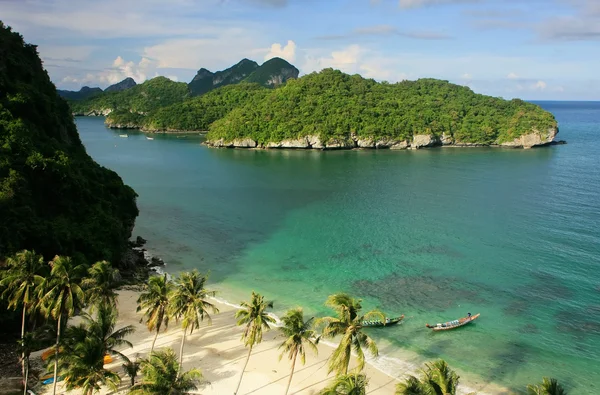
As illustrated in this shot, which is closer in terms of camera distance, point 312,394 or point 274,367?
point 312,394

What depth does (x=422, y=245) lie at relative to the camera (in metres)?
48.2

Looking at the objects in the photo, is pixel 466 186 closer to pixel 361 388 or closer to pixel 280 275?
pixel 280 275

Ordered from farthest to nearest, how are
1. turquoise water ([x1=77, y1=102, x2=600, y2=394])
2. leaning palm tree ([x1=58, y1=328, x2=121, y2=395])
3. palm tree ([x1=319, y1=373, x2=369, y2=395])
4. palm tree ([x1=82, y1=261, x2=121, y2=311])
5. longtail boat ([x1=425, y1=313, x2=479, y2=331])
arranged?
longtail boat ([x1=425, y1=313, x2=479, y2=331]) → turquoise water ([x1=77, y1=102, x2=600, y2=394]) → palm tree ([x1=82, y1=261, x2=121, y2=311]) → leaning palm tree ([x1=58, y1=328, x2=121, y2=395]) → palm tree ([x1=319, y1=373, x2=369, y2=395])

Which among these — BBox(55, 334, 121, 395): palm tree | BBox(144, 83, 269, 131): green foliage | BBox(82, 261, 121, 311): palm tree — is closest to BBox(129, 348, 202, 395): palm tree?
BBox(55, 334, 121, 395): palm tree

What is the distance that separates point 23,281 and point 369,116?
116 metres

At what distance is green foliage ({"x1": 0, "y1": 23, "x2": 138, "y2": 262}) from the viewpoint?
30766mm

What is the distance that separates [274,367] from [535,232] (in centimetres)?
3842

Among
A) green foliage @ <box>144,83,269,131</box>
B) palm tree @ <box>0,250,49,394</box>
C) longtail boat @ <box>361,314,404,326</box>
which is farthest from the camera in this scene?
green foliage @ <box>144,83,269,131</box>

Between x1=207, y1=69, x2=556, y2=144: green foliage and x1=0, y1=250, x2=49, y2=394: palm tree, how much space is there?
102078 mm

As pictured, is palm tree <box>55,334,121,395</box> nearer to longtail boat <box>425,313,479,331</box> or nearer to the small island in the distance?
longtail boat <box>425,313,479,331</box>

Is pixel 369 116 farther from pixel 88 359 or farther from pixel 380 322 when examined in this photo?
pixel 88 359

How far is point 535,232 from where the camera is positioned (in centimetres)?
5066

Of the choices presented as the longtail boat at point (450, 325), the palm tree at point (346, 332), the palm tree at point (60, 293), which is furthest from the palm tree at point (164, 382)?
the longtail boat at point (450, 325)

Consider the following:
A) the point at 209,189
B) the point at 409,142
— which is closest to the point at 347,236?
the point at 209,189
